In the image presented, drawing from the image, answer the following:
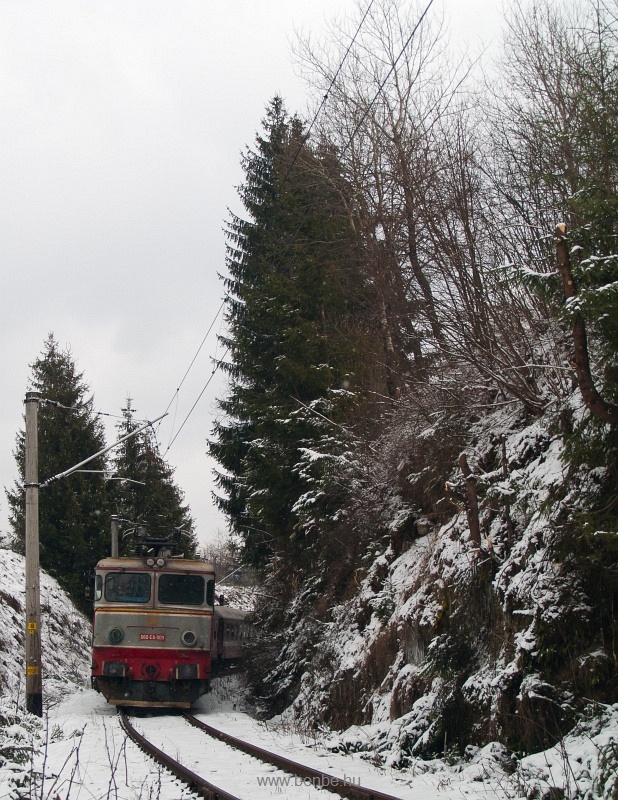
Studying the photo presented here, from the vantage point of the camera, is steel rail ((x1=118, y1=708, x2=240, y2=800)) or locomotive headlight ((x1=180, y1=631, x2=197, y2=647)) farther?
locomotive headlight ((x1=180, y1=631, x2=197, y2=647))

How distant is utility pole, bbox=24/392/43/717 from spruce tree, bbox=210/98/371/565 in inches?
169

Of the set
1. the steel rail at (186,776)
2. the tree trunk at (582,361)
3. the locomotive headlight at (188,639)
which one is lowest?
the steel rail at (186,776)

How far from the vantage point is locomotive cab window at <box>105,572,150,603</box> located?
16.2m

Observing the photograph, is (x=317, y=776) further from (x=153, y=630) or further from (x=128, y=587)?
(x=128, y=587)

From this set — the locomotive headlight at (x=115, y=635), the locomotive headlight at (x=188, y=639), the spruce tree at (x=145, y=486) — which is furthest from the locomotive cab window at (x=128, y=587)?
the spruce tree at (x=145, y=486)

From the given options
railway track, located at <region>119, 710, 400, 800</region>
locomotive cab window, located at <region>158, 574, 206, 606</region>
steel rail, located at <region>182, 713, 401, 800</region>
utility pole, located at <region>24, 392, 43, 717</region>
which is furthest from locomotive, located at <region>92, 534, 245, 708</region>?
steel rail, located at <region>182, 713, 401, 800</region>

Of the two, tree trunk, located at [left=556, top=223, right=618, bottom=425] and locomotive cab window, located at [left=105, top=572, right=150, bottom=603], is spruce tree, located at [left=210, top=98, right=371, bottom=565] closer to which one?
locomotive cab window, located at [left=105, top=572, right=150, bottom=603]

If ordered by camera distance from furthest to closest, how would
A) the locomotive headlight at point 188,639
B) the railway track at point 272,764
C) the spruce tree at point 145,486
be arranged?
the spruce tree at point 145,486 < the locomotive headlight at point 188,639 < the railway track at point 272,764

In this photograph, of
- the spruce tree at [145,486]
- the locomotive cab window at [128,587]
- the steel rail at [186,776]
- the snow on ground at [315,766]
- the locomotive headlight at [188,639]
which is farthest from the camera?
the spruce tree at [145,486]

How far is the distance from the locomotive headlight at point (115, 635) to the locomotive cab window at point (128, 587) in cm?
67

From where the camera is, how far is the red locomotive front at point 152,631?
15555mm

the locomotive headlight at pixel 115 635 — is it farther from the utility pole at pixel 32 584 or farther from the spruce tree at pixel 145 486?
the spruce tree at pixel 145 486

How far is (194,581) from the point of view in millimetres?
16594

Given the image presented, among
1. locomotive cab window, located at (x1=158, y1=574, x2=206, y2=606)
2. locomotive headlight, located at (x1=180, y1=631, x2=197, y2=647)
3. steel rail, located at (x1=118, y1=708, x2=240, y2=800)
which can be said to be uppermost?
locomotive cab window, located at (x1=158, y1=574, x2=206, y2=606)
